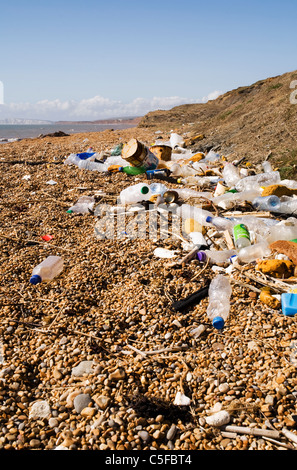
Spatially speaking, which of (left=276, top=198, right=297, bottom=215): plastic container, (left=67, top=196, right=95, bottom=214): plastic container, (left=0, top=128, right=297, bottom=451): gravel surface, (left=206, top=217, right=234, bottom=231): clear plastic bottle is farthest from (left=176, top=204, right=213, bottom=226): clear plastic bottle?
(left=67, top=196, right=95, bottom=214): plastic container

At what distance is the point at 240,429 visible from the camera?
143cm

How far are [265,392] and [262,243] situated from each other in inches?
56.5

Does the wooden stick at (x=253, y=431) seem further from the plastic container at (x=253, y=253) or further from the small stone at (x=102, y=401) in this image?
the plastic container at (x=253, y=253)

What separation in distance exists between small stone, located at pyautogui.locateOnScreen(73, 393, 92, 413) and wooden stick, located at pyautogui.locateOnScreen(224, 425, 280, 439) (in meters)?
0.66

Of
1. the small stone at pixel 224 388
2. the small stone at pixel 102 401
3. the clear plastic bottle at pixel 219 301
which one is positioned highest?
the clear plastic bottle at pixel 219 301

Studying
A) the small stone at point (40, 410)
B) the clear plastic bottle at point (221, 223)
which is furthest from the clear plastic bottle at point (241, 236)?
the small stone at point (40, 410)

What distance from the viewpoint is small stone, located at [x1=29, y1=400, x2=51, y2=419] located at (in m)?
1.58

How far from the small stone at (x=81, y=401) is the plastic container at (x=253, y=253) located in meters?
1.58

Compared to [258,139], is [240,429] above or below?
below

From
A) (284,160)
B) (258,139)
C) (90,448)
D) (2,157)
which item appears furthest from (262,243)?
(2,157)

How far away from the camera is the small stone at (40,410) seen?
62.1 inches

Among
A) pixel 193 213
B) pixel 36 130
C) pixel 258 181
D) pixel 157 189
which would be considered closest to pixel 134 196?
pixel 157 189

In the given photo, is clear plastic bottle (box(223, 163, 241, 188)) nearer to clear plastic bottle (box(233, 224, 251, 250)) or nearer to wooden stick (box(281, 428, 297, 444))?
clear plastic bottle (box(233, 224, 251, 250))
